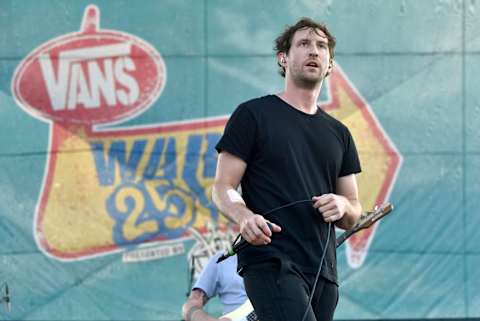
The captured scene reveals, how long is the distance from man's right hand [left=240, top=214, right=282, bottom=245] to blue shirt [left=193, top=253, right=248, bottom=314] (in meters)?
2.08

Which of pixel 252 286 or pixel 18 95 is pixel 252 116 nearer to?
pixel 252 286

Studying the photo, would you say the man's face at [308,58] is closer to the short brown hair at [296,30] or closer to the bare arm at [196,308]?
the short brown hair at [296,30]

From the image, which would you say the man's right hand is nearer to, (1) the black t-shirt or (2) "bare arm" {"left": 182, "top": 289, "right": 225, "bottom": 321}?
(1) the black t-shirt

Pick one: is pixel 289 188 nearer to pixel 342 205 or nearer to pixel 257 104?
pixel 342 205

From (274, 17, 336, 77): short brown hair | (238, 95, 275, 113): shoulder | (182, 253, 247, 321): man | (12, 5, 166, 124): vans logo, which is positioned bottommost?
(182, 253, 247, 321): man

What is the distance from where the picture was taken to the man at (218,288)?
5758mm

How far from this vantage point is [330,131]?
408cm

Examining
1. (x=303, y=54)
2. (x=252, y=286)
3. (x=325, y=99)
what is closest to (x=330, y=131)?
(x=303, y=54)

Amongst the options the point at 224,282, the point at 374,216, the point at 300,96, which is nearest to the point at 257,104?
the point at 300,96

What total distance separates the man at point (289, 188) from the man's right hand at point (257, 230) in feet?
0.27

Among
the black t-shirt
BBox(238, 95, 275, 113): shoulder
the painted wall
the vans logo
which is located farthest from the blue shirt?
the vans logo

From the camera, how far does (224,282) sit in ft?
19.1

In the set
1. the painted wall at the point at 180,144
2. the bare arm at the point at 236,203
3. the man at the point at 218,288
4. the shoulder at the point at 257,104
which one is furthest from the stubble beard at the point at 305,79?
the painted wall at the point at 180,144

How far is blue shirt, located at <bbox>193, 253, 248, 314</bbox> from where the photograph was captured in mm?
5766
